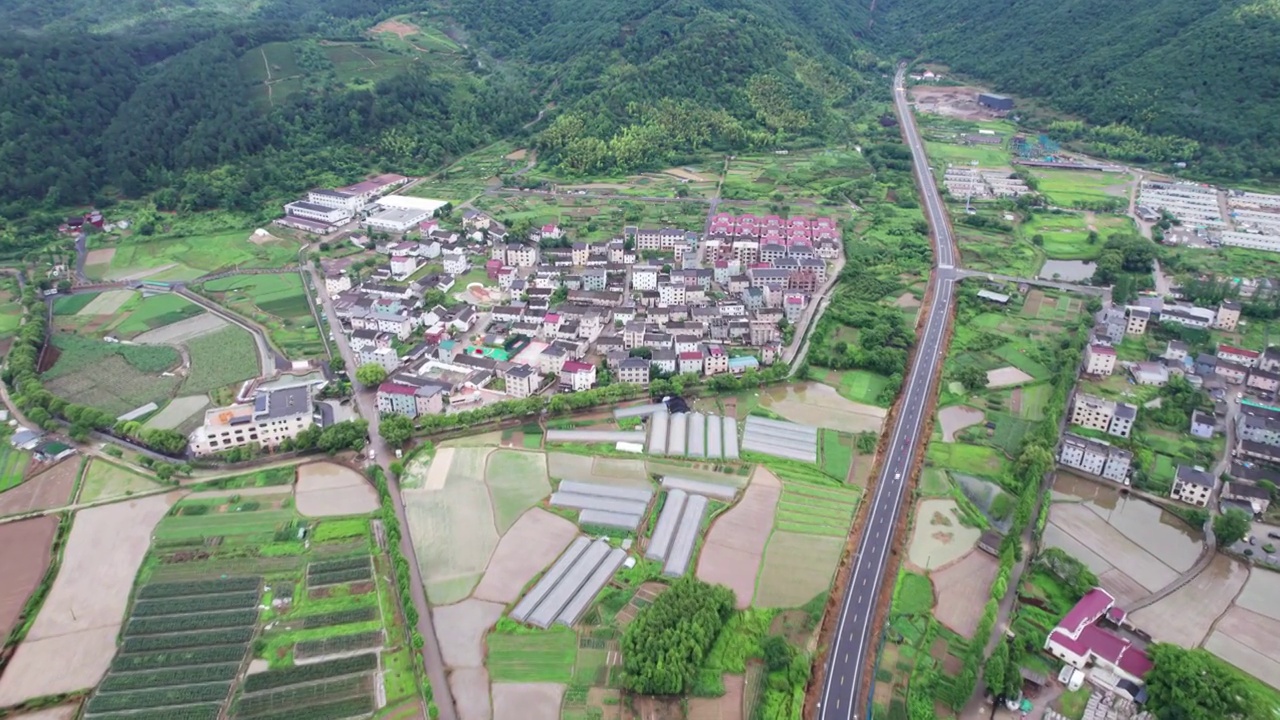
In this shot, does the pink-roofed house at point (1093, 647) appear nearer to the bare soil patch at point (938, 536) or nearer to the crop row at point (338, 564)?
the bare soil patch at point (938, 536)

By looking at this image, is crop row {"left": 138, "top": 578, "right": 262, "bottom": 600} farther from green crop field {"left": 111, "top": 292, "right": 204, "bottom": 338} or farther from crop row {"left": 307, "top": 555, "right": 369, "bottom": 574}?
green crop field {"left": 111, "top": 292, "right": 204, "bottom": 338}

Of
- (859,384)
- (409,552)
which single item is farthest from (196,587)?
(859,384)

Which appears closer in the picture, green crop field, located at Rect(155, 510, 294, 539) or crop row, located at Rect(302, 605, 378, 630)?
crop row, located at Rect(302, 605, 378, 630)

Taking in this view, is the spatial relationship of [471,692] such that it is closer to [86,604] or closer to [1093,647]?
[86,604]

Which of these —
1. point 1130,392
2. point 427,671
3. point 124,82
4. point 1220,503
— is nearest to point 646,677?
point 427,671

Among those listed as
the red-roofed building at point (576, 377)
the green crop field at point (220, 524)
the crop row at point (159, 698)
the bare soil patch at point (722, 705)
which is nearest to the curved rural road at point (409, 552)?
the green crop field at point (220, 524)

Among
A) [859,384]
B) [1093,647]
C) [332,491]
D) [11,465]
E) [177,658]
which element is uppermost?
[859,384]

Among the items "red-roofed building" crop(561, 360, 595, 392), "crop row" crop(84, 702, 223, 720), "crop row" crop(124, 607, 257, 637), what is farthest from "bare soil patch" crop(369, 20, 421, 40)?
"crop row" crop(84, 702, 223, 720)
